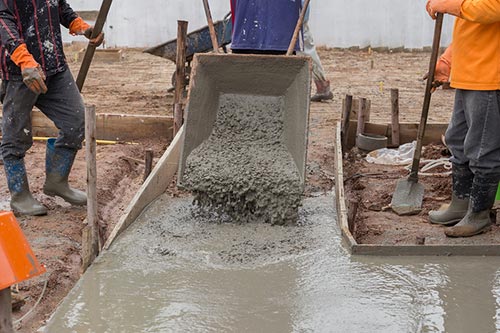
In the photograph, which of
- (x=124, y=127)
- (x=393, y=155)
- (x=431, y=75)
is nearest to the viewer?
(x=431, y=75)

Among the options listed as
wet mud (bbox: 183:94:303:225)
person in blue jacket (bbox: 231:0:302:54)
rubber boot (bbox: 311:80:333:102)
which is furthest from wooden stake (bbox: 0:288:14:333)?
rubber boot (bbox: 311:80:333:102)

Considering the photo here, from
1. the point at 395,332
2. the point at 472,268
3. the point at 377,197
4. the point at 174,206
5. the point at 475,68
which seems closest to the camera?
the point at 395,332

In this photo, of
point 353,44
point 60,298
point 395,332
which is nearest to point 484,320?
point 395,332

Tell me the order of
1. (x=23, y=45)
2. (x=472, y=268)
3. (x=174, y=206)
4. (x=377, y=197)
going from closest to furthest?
(x=472, y=268) → (x=23, y=45) → (x=174, y=206) → (x=377, y=197)

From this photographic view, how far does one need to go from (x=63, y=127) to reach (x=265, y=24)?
1.74 metres

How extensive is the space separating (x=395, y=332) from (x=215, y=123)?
2.48 metres

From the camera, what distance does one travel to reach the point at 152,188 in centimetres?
525

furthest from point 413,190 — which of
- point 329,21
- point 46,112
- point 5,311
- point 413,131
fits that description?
point 329,21

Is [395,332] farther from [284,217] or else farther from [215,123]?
[215,123]

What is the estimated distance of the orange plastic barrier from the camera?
2725 mm

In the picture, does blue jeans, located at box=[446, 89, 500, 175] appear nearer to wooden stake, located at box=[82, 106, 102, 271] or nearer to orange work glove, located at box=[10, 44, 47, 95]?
wooden stake, located at box=[82, 106, 102, 271]

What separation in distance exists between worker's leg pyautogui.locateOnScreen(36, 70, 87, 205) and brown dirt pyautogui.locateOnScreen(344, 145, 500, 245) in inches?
78.9

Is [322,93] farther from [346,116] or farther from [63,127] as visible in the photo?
[63,127]

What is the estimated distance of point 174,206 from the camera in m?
5.22
